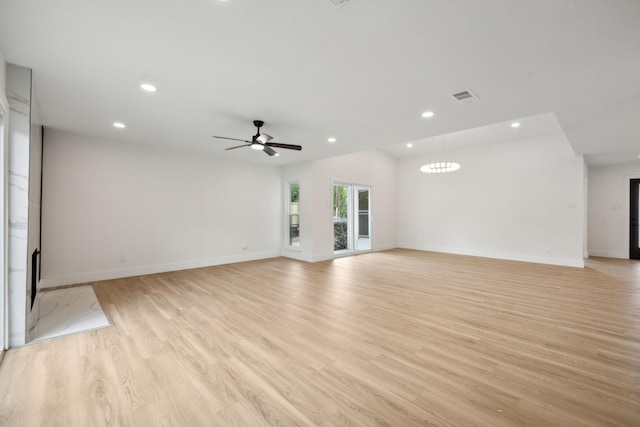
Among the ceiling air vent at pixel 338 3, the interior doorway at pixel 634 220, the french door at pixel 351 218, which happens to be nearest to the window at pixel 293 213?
the french door at pixel 351 218

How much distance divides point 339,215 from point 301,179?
1.63m

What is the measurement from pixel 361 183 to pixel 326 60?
19.2 ft

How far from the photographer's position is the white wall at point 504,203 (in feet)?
20.7

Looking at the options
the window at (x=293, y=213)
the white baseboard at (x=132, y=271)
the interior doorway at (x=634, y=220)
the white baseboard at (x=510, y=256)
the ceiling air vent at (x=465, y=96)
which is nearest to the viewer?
the ceiling air vent at (x=465, y=96)

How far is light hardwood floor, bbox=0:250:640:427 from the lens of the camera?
1.67 metres

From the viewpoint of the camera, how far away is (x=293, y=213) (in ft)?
24.5

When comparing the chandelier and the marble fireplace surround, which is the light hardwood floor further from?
the chandelier

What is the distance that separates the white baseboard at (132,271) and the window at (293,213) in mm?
1115

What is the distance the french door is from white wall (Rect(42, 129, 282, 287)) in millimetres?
2109

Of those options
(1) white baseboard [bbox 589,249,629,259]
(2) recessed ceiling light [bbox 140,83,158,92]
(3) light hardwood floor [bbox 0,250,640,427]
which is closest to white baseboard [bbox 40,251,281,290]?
(3) light hardwood floor [bbox 0,250,640,427]

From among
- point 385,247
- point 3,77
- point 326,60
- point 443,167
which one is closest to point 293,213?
point 385,247

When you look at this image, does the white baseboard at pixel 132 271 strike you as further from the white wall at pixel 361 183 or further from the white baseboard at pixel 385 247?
the white baseboard at pixel 385 247

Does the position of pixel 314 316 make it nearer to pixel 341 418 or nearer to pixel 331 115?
pixel 341 418

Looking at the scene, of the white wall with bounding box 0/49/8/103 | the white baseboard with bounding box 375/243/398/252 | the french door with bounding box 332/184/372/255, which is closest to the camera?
the white wall with bounding box 0/49/8/103
